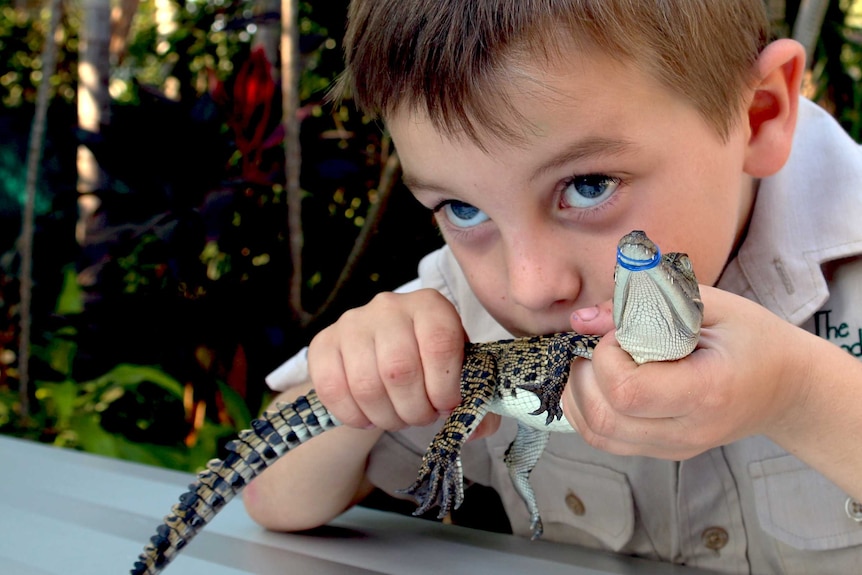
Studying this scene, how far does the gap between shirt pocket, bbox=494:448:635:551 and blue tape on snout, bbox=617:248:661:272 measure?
0.86 metres

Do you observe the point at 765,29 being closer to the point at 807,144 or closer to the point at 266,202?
the point at 807,144

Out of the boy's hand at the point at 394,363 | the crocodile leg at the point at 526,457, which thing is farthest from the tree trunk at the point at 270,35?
the crocodile leg at the point at 526,457

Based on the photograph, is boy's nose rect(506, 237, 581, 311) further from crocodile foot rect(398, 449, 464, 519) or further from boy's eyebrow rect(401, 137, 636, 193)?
crocodile foot rect(398, 449, 464, 519)

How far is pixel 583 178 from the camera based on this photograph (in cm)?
112

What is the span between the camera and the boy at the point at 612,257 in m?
1.00

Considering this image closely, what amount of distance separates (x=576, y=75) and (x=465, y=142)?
0.57 feet

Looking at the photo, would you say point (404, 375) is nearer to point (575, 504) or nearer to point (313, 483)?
point (313, 483)

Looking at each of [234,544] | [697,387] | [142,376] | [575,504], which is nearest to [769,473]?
[575,504]

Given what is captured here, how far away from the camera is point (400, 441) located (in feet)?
5.50

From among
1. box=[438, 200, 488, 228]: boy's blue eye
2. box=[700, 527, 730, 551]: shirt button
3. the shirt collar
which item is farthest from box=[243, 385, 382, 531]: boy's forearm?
the shirt collar

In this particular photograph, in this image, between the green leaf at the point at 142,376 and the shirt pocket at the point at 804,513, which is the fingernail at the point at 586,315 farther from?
the green leaf at the point at 142,376

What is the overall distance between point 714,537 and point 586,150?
31.4 inches

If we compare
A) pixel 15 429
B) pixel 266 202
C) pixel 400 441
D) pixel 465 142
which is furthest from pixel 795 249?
pixel 15 429

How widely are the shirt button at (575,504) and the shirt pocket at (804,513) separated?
0.33 metres
